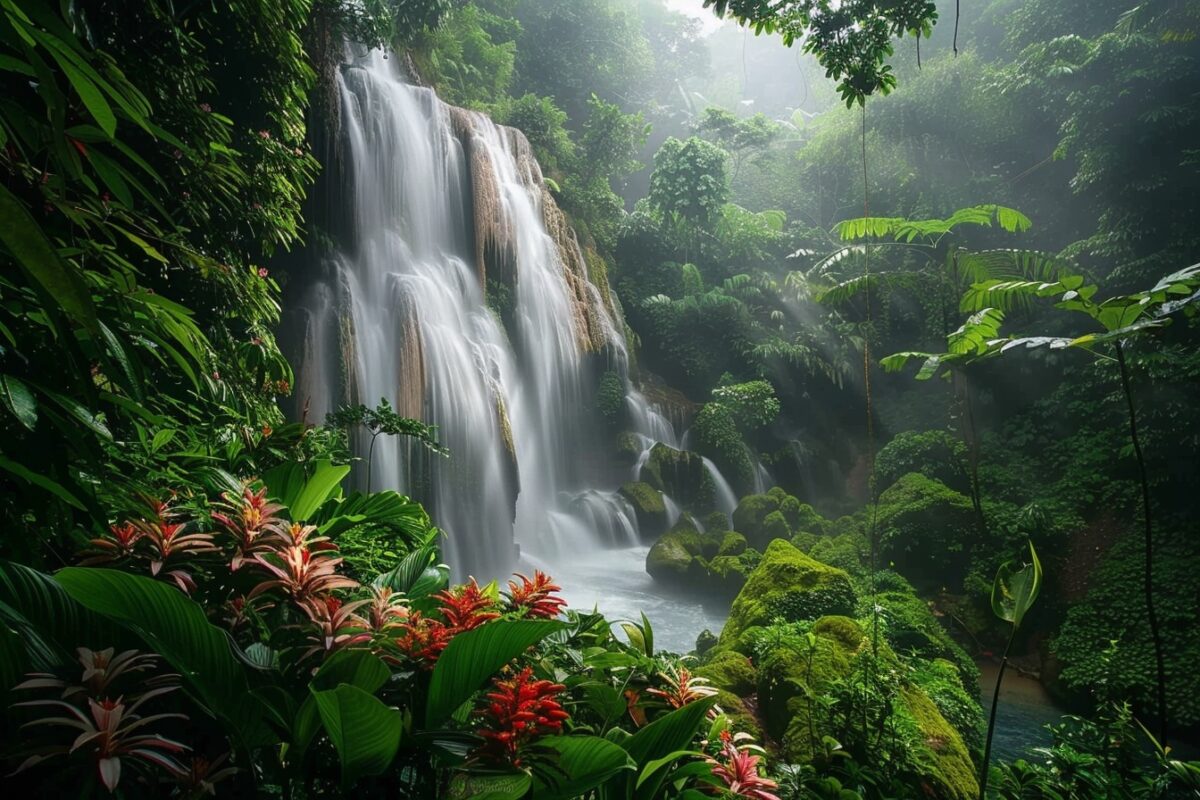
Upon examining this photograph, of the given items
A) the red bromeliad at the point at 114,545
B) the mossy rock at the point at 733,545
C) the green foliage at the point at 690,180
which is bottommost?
the mossy rock at the point at 733,545

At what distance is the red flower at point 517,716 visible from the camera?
99cm

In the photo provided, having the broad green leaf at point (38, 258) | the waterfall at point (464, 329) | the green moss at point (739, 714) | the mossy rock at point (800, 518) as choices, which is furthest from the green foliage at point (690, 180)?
the broad green leaf at point (38, 258)

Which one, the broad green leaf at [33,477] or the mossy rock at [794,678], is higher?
the broad green leaf at [33,477]

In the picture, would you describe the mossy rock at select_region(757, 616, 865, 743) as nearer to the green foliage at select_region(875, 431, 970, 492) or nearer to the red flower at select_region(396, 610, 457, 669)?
the red flower at select_region(396, 610, 457, 669)

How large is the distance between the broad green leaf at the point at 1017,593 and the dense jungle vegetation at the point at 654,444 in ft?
0.06

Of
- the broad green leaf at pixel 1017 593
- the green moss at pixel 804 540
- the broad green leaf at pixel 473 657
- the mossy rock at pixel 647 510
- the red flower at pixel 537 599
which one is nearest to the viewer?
the broad green leaf at pixel 473 657

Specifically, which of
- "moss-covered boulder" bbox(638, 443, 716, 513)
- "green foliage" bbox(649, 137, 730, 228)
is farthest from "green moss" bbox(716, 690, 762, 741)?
"green foliage" bbox(649, 137, 730, 228)

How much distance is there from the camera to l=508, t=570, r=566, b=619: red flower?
4.55ft

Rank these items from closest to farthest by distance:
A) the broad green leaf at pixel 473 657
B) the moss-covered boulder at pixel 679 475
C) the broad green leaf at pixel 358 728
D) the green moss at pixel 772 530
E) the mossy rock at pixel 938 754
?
the broad green leaf at pixel 358 728
the broad green leaf at pixel 473 657
the mossy rock at pixel 938 754
the green moss at pixel 772 530
the moss-covered boulder at pixel 679 475

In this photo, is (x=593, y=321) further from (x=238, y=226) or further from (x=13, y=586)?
(x=13, y=586)

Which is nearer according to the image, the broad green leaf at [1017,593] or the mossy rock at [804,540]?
the broad green leaf at [1017,593]

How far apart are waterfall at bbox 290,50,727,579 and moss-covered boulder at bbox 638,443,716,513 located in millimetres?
465

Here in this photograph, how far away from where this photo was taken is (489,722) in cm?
106

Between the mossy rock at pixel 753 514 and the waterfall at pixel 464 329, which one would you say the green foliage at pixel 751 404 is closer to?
the waterfall at pixel 464 329
